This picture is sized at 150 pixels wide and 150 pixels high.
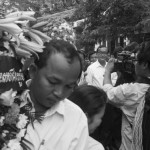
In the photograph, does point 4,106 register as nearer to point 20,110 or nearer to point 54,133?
point 20,110

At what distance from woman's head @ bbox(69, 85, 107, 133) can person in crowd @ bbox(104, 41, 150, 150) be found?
672 mm

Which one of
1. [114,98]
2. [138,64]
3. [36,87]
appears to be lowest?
[114,98]

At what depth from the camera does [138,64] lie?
358cm

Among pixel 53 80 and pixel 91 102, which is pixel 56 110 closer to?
pixel 53 80

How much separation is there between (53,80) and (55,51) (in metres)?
0.16

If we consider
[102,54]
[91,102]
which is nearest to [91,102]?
[91,102]

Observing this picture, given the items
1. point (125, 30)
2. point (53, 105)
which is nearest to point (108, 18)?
point (125, 30)

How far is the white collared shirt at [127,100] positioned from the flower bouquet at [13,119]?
199cm

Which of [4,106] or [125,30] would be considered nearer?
[4,106]

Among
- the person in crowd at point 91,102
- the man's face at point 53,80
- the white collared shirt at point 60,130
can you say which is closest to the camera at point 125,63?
the person in crowd at point 91,102

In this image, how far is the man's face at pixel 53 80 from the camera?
1816 mm

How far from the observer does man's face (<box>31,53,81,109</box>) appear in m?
1.82

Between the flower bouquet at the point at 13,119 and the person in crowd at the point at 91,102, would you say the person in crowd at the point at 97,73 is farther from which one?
the flower bouquet at the point at 13,119

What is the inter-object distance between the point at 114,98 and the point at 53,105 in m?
1.86
